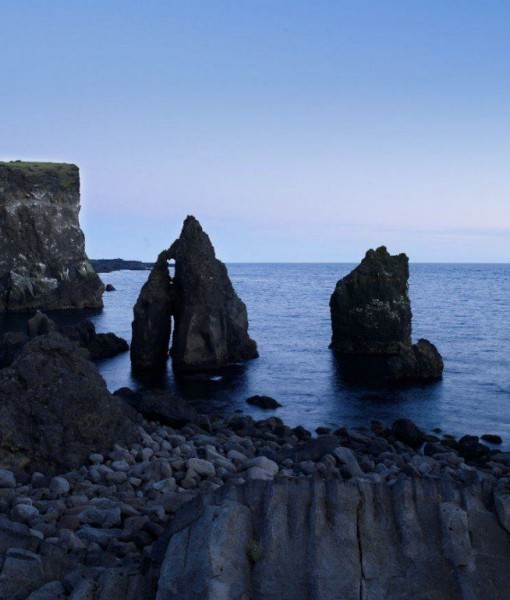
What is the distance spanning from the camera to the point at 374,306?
1842 inches

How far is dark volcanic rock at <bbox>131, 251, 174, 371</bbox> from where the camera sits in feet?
137

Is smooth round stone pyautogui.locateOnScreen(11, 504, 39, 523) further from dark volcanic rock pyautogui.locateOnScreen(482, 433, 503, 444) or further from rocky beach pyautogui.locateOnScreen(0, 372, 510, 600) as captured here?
dark volcanic rock pyautogui.locateOnScreen(482, 433, 503, 444)

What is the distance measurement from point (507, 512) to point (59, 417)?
11.2 meters

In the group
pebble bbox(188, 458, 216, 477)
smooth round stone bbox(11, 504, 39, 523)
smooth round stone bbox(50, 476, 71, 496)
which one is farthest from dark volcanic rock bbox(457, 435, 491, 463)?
smooth round stone bbox(11, 504, 39, 523)

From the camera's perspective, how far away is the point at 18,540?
10133mm

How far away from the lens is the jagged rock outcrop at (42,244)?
260 ft

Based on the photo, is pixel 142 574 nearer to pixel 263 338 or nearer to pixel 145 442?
pixel 145 442

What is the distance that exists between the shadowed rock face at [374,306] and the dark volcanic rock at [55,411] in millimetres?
30387

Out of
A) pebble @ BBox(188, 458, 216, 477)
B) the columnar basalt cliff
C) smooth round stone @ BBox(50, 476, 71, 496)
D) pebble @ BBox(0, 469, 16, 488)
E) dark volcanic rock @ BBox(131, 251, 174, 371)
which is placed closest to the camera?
smooth round stone @ BBox(50, 476, 71, 496)

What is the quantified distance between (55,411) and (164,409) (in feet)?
22.7

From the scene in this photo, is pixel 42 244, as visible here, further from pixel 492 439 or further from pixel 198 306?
pixel 492 439

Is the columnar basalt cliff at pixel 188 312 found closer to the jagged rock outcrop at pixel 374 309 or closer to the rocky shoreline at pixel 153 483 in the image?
the jagged rock outcrop at pixel 374 309

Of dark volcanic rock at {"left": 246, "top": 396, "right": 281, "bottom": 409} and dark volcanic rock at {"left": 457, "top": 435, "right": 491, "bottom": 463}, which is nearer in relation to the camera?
dark volcanic rock at {"left": 457, "top": 435, "right": 491, "bottom": 463}

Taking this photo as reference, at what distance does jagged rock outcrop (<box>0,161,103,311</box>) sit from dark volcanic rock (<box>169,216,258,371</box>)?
41.5m
